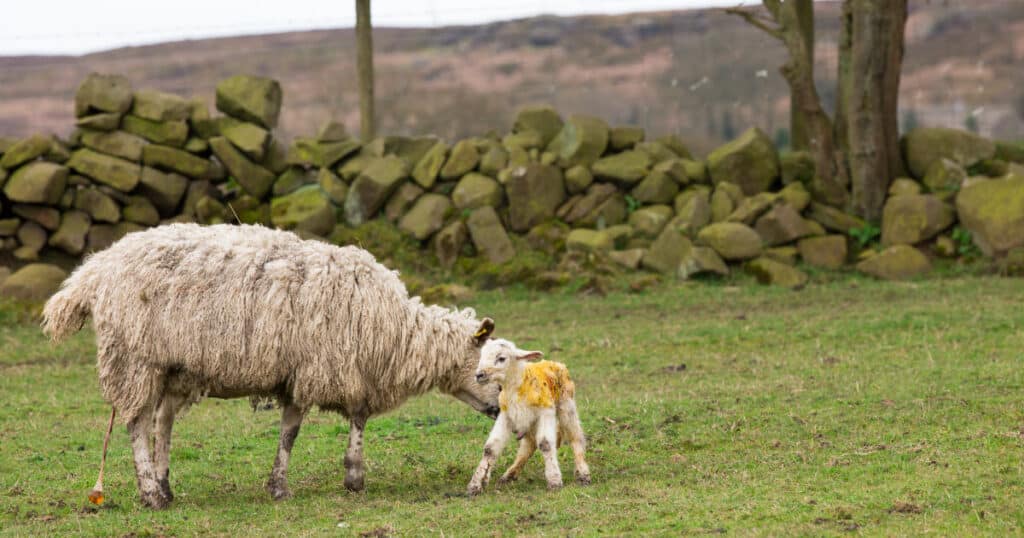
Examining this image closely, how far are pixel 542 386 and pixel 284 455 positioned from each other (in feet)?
5.78

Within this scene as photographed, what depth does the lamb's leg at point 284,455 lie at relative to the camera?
822 cm

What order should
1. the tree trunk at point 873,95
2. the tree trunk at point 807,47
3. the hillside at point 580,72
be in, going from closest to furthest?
the tree trunk at point 873,95 < the tree trunk at point 807,47 < the hillside at point 580,72

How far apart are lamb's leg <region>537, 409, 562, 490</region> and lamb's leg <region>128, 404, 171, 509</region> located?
2.46m

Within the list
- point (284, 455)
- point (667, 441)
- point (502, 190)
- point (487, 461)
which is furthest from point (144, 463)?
point (502, 190)

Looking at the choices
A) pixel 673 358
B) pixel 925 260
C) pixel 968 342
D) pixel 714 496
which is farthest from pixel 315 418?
pixel 925 260

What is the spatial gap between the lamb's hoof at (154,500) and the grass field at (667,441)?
9 centimetres

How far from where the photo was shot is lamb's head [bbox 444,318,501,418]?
8.67 metres

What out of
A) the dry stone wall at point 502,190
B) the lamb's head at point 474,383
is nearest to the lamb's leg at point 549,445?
the lamb's head at point 474,383

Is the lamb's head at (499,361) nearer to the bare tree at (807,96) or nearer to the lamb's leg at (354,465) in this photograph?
the lamb's leg at (354,465)

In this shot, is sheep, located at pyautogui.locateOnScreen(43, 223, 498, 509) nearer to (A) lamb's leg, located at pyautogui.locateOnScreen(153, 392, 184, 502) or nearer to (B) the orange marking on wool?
(A) lamb's leg, located at pyautogui.locateOnScreen(153, 392, 184, 502)

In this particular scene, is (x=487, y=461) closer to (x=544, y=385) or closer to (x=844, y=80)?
(x=544, y=385)

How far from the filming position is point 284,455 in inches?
326

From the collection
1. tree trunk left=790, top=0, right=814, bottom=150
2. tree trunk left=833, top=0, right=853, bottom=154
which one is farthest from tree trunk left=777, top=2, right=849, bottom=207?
tree trunk left=790, top=0, right=814, bottom=150

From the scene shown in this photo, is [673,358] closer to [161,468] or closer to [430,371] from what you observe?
[430,371]
